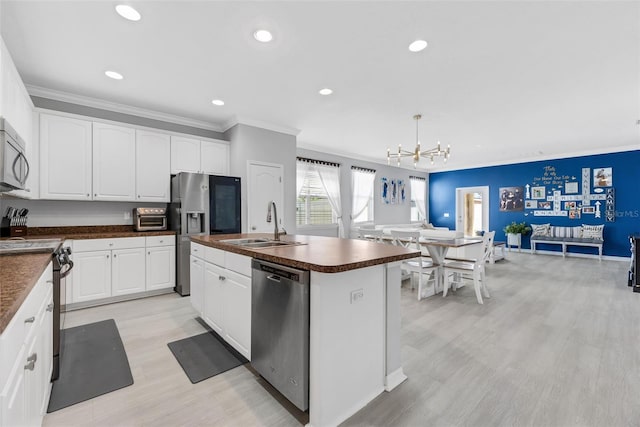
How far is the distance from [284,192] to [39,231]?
10.9 ft

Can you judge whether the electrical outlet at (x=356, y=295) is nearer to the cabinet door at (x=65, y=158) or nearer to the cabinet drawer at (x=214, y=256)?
the cabinet drawer at (x=214, y=256)

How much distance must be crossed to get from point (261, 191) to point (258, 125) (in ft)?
3.61

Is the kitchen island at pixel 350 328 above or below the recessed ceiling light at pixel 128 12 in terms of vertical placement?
below

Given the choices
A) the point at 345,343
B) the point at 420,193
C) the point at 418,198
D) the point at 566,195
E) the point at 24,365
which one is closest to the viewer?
the point at 24,365

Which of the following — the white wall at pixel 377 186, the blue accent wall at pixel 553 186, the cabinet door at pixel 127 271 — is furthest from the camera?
the white wall at pixel 377 186

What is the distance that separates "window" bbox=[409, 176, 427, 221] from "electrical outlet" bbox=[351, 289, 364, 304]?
8.25m

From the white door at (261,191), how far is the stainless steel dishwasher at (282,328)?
273 centimetres

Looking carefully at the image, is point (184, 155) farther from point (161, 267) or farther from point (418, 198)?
point (418, 198)

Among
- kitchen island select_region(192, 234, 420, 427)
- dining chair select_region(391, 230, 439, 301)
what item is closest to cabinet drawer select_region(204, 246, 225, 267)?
kitchen island select_region(192, 234, 420, 427)

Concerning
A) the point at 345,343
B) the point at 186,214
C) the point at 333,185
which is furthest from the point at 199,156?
the point at 345,343

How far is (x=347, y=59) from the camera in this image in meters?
2.82

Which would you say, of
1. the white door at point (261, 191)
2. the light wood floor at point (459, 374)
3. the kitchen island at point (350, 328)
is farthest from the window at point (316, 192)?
the kitchen island at point (350, 328)

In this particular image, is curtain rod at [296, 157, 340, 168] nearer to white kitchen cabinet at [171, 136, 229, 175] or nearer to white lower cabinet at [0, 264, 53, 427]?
white kitchen cabinet at [171, 136, 229, 175]

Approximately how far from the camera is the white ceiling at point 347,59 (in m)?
2.16
